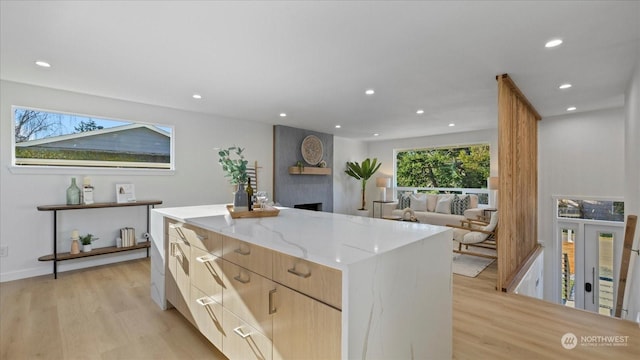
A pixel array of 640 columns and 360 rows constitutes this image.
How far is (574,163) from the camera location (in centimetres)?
488

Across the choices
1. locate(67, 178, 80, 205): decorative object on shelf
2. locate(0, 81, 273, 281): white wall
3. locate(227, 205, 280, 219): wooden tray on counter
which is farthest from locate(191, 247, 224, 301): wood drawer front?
locate(0, 81, 273, 281): white wall

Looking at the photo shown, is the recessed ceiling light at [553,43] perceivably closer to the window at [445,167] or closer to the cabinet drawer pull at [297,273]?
the cabinet drawer pull at [297,273]

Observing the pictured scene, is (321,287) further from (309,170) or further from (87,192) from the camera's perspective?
(309,170)

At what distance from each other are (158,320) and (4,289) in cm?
221

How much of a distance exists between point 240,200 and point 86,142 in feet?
10.3

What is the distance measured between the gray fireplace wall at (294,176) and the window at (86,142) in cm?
210

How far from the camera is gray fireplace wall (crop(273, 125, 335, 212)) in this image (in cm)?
604

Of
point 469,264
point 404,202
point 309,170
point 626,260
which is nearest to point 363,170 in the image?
point 404,202

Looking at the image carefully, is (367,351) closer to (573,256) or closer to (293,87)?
(293,87)

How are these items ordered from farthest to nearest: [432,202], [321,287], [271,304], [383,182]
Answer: [383,182], [432,202], [271,304], [321,287]

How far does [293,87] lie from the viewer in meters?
3.52

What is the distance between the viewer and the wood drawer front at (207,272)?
1.78 m

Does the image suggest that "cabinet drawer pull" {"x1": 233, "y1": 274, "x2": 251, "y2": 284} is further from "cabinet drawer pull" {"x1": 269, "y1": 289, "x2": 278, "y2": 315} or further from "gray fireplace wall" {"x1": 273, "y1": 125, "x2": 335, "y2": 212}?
"gray fireplace wall" {"x1": 273, "y1": 125, "x2": 335, "y2": 212}

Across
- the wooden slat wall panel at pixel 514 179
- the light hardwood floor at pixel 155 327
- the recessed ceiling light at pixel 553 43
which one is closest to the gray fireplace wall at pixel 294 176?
the light hardwood floor at pixel 155 327
